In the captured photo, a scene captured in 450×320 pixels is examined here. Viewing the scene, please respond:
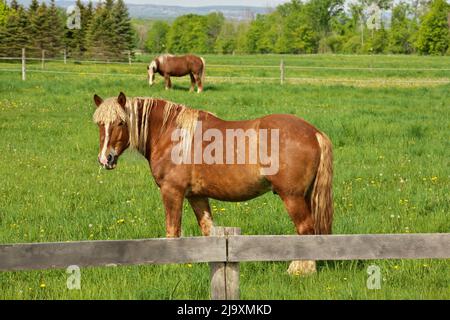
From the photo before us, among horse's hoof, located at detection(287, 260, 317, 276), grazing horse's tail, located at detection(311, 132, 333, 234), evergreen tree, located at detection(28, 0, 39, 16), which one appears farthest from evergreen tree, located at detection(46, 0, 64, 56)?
horse's hoof, located at detection(287, 260, 317, 276)

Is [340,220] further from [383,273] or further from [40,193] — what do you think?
[40,193]

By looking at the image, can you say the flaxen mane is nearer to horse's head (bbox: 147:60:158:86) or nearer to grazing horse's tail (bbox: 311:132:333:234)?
grazing horse's tail (bbox: 311:132:333:234)

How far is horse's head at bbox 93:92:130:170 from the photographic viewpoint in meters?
6.20

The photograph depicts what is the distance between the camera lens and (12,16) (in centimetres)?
5591

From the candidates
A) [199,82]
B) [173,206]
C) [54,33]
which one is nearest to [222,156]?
[173,206]

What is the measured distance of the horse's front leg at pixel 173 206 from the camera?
6273 mm

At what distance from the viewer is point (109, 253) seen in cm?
431

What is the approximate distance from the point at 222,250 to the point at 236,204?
170 inches

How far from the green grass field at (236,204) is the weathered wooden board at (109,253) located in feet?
2.94

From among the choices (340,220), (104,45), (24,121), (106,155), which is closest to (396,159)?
(340,220)

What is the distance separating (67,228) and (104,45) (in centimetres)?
5213

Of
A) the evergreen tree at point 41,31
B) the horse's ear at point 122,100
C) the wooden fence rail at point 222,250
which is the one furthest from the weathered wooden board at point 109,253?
the evergreen tree at point 41,31

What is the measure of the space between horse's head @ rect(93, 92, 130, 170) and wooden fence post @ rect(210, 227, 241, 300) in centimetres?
216

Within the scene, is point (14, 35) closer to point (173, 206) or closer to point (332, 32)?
point (173, 206)
